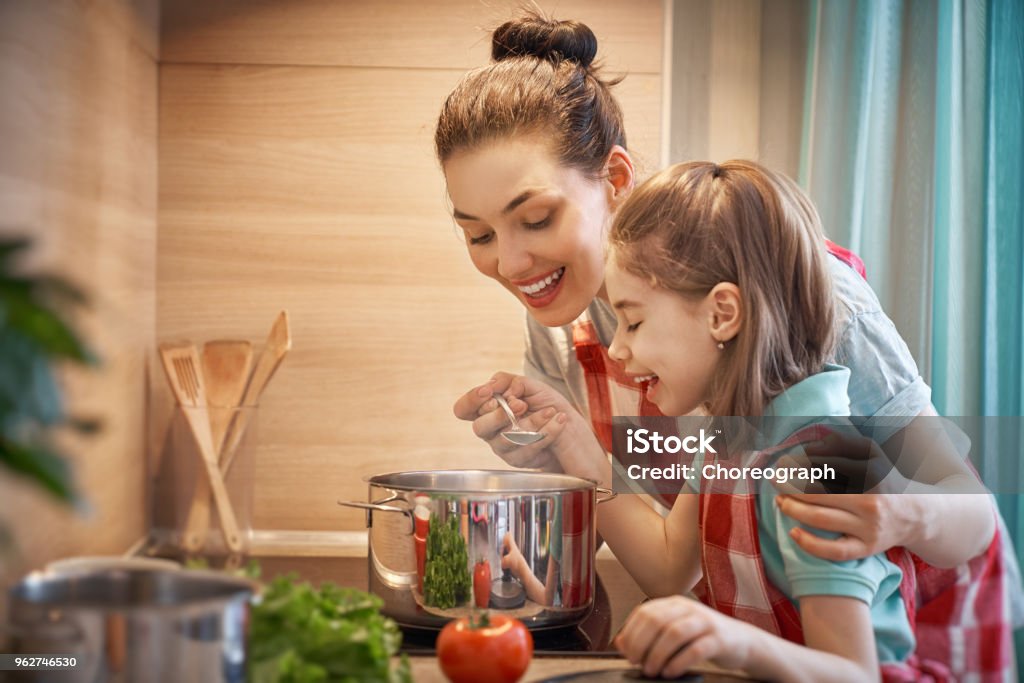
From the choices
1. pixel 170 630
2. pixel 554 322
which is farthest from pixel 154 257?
pixel 170 630

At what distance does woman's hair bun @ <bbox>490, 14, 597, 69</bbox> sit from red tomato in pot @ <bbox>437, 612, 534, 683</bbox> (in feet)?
2.55

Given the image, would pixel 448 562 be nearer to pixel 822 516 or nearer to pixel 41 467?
pixel 822 516

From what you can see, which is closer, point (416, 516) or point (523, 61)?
point (416, 516)

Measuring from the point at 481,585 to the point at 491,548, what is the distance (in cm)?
4

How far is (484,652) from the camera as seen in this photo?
87cm

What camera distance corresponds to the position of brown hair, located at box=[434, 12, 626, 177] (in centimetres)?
133

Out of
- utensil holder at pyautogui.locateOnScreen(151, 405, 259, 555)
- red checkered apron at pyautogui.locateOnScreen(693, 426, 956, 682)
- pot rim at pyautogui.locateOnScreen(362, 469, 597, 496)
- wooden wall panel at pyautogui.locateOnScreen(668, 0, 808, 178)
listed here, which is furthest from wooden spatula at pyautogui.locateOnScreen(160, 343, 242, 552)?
wooden wall panel at pyautogui.locateOnScreen(668, 0, 808, 178)

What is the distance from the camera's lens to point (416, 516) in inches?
40.8

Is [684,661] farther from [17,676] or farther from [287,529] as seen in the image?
[287,529]

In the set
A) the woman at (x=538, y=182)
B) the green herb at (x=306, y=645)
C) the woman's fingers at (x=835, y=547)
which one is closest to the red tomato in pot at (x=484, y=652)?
the green herb at (x=306, y=645)

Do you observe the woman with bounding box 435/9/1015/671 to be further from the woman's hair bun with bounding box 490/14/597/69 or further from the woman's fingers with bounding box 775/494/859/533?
the woman's fingers with bounding box 775/494/859/533

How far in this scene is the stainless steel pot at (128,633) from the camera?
2.09 feet

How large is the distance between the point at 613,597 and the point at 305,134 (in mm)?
834

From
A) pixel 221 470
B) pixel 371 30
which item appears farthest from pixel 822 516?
pixel 371 30
